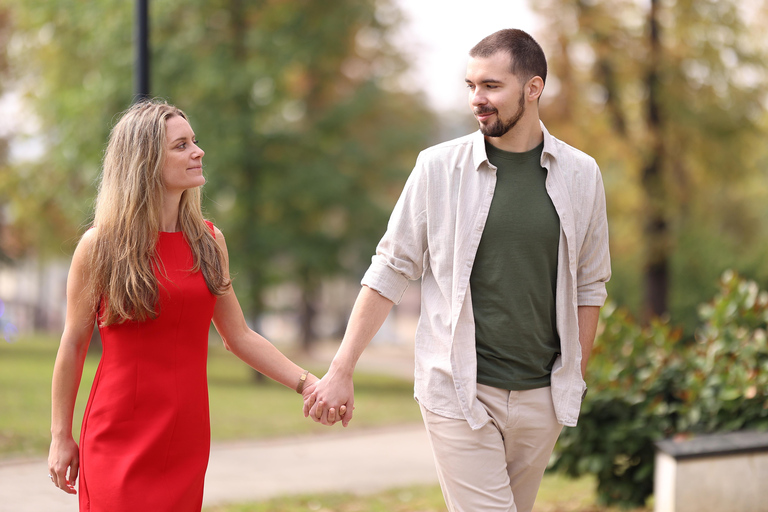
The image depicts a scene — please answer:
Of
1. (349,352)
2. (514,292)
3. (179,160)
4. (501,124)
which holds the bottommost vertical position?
(349,352)

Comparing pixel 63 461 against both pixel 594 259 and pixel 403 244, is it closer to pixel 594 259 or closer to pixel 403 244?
pixel 403 244

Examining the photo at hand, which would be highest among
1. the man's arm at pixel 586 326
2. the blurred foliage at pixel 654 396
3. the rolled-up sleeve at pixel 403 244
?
the rolled-up sleeve at pixel 403 244

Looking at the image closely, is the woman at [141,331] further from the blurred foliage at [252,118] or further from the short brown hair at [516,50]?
the blurred foliage at [252,118]

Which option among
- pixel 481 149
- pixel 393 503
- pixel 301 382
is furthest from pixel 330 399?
pixel 393 503

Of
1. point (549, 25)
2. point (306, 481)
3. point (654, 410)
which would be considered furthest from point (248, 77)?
point (654, 410)

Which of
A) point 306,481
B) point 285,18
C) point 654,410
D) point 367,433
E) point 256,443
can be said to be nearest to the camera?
point 654,410

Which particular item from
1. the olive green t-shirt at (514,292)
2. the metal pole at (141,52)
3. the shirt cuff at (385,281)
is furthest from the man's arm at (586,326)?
the metal pole at (141,52)

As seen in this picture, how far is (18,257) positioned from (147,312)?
87.7 ft

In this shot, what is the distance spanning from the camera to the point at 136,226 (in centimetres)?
301

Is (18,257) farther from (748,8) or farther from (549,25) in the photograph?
(748,8)

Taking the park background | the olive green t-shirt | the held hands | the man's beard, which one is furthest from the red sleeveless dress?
the park background

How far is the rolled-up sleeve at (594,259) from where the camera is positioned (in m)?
3.29

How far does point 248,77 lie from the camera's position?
17438mm

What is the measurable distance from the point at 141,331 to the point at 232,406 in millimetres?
10274
